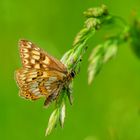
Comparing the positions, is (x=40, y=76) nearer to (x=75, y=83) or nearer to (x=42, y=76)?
(x=42, y=76)

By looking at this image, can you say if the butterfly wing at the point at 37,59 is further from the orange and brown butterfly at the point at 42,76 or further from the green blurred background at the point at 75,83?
the green blurred background at the point at 75,83

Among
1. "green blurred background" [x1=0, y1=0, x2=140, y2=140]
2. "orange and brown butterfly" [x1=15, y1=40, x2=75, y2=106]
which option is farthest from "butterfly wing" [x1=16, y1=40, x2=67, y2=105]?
"green blurred background" [x1=0, y1=0, x2=140, y2=140]

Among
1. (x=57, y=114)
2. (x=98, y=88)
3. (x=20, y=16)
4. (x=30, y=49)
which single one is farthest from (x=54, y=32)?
(x=57, y=114)

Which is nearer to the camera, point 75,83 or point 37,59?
point 37,59

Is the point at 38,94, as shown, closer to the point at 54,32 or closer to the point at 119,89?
the point at 119,89

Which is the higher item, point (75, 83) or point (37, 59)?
point (75, 83)

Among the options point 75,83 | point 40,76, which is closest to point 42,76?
point 40,76

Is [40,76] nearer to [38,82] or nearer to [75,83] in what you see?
[38,82]
